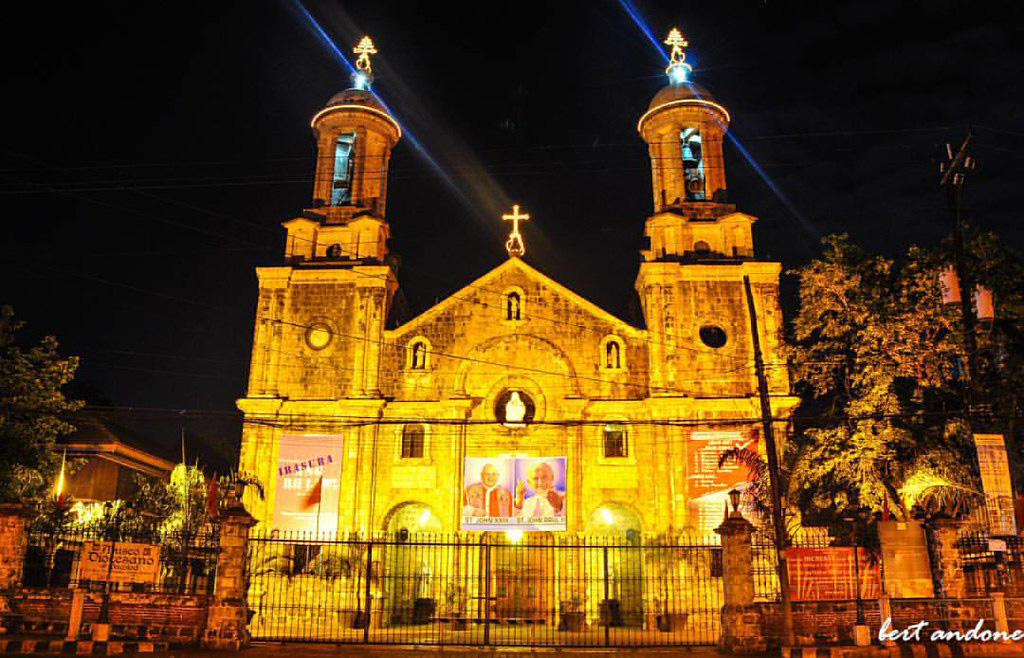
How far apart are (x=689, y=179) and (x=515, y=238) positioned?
6.82 metres

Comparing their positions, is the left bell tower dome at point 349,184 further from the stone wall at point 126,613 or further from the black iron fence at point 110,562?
the stone wall at point 126,613

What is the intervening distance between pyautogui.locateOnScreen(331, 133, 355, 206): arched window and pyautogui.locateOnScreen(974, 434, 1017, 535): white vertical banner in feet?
71.3

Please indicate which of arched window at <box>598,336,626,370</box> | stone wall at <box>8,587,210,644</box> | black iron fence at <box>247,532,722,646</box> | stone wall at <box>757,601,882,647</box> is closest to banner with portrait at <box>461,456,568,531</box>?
black iron fence at <box>247,532,722,646</box>

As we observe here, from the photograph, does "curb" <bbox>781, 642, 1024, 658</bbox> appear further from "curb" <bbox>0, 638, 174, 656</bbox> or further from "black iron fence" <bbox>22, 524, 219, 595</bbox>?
"curb" <bbox>0, 638, 174, 656</bbox>

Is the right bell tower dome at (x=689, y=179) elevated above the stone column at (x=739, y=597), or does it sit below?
above

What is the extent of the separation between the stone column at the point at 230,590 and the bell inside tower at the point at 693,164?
19678 millimetres

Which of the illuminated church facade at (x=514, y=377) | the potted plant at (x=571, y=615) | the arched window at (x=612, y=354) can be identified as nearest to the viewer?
the potted plant at (x=571, y=615)

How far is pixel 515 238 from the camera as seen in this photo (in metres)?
28.4

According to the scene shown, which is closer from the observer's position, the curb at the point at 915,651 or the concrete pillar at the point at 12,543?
the curb at the point at 915,651

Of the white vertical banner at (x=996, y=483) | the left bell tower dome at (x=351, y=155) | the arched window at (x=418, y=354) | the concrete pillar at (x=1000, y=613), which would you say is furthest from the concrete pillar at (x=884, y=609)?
the left bell tower dome at (x=351, y=155)

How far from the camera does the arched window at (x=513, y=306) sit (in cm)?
2752

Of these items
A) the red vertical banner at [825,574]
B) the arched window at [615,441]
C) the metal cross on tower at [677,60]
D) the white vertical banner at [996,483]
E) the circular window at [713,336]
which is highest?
the metal cross on tower at [677,60]

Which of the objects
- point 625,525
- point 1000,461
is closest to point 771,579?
point 625,525

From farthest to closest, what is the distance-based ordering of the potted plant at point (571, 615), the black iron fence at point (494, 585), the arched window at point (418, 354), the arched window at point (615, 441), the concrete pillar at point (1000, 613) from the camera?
1. the arched window at point (418, 354)
2. the arched window at point (615, 441)
3. the black iron fence at point (494, 585)
4. the potted plant at point (571, 615)
5. the concrete pillar at point (1000, 613)
